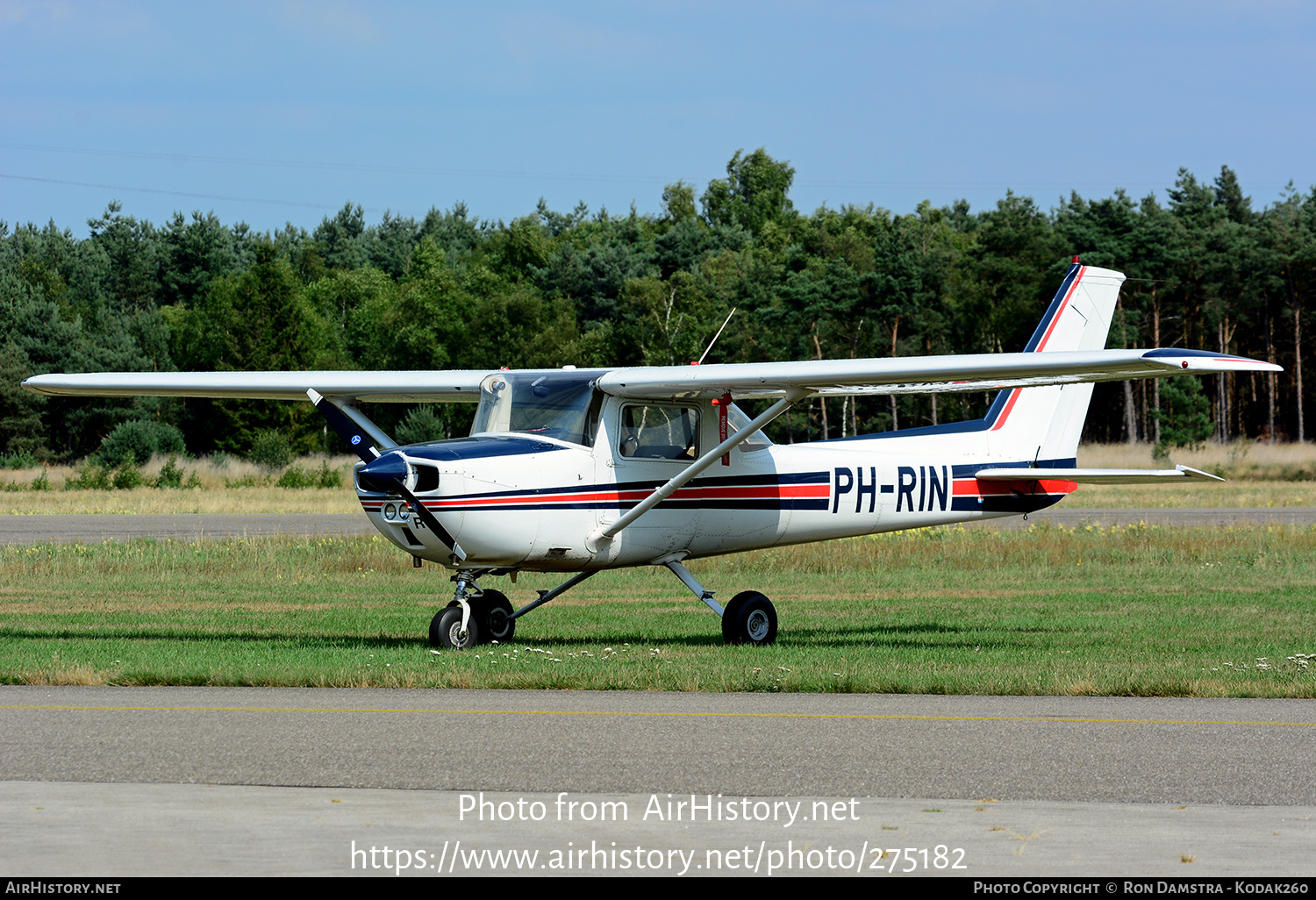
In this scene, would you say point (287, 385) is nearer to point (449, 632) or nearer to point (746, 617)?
point (449, 632)

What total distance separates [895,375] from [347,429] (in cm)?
580

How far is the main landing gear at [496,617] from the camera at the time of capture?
13.4 m

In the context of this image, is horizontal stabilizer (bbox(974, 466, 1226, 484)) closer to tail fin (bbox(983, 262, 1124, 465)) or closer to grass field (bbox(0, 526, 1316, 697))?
tail fin (bbox(983, 262, 1124, 465))

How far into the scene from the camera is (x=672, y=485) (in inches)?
546

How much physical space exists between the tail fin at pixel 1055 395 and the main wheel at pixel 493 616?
235 inches

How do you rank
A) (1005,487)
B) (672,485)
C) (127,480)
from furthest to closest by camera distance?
(127,480) → (1005,487) → (672,485)

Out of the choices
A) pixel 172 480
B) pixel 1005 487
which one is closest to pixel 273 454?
pixel 172 480

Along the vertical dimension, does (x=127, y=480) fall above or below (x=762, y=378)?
below

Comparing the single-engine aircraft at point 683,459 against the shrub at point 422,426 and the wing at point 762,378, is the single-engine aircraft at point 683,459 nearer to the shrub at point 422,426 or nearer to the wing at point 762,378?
the wing at point 762,378

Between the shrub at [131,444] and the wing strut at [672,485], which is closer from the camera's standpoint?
the wing strut at [672,485]

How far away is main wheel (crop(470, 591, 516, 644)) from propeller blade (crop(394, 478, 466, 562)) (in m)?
1.27

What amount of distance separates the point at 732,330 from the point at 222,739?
66.9 m

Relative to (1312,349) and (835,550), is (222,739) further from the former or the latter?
(1312,349)

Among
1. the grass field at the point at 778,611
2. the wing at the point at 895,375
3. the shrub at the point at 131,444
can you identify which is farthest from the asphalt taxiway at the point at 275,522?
the shrub at the point at 131,444
